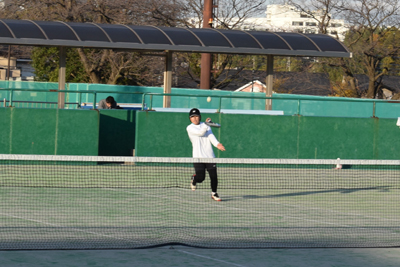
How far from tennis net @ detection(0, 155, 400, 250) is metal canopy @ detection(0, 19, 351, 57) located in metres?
3.86

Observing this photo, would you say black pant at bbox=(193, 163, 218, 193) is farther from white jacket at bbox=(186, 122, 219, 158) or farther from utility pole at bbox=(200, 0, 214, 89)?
utility pole at bbox=(200, 0, 214, 89)

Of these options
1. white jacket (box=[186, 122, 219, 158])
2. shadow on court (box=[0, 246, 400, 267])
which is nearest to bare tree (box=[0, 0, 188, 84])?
white jacket (box=[186, 122, 219, 158])

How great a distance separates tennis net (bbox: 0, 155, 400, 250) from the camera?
316 inches

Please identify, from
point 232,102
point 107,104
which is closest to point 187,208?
point 107,104

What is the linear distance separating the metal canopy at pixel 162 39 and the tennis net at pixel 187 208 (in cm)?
386

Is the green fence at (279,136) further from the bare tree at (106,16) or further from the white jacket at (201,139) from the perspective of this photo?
the bare tree at (106,16)

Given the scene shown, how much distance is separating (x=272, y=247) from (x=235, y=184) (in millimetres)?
7057

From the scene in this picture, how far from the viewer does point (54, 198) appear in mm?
11461

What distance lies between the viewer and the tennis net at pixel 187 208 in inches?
316

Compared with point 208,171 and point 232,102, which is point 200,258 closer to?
point 208,171

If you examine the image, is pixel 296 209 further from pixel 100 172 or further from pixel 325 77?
pixel 325 77

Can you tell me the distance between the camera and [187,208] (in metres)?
10.8

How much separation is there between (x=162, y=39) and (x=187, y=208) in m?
9.72

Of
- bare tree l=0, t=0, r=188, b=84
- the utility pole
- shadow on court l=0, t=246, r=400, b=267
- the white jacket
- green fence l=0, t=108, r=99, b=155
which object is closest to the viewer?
shadow on court l=0, t=246, r=400, b=267
